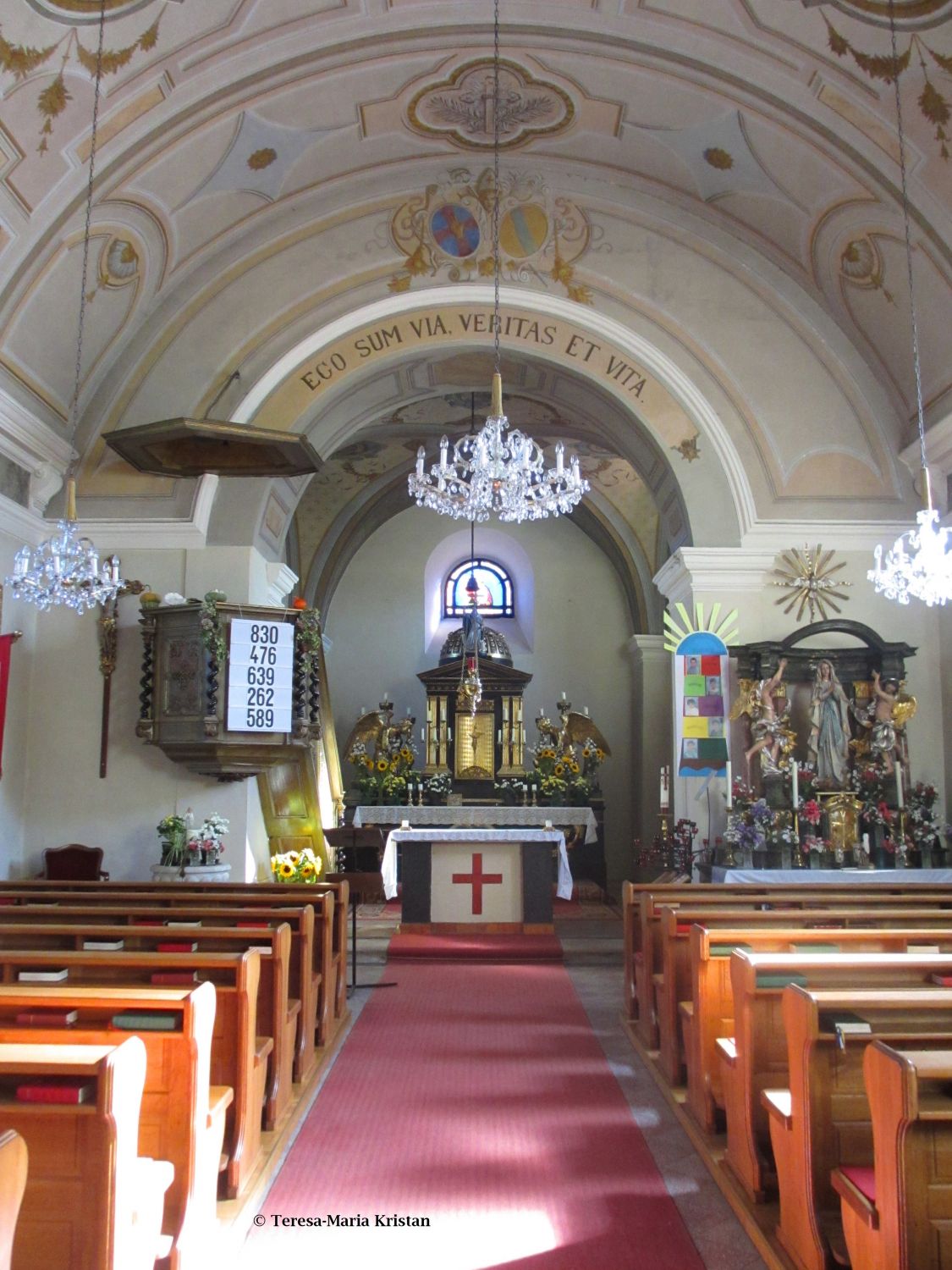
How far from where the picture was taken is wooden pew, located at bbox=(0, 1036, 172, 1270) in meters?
2.55

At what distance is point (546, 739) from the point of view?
15180 mm

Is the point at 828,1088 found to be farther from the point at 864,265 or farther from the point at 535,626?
the point at 535,626

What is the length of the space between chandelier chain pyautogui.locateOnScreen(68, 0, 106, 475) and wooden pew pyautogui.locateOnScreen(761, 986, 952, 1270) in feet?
25.7

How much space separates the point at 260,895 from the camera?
6367 millimetres

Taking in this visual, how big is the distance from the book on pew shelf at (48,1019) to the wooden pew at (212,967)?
0.55m

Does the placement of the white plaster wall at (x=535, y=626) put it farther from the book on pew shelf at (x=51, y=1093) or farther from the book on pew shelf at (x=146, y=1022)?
the book on pew shelf at (x=51, y=1093)

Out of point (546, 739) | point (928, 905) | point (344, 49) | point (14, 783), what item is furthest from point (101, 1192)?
point (546, 739)

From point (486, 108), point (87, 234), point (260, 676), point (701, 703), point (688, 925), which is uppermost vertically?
point (486, 108)

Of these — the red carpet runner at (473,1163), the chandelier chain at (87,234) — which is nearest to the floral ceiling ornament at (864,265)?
the chandelier chain at (87,234)

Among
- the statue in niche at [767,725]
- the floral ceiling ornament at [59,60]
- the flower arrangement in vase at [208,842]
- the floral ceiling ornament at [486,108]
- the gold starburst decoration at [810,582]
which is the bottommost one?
the flower arrangement in vase at [208,842]

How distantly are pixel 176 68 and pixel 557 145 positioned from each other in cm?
357

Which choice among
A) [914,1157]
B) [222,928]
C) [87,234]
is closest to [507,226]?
[87,234]

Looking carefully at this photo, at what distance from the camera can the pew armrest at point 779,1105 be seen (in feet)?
11.0

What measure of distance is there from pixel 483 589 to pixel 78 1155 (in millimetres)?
14602
